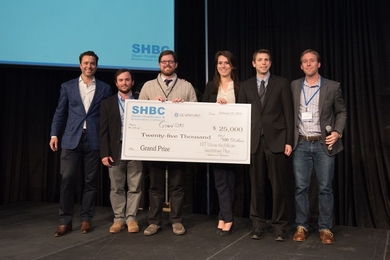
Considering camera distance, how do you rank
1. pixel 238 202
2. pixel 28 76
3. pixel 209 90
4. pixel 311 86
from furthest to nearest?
1. pixel 28 76
2. pixel 238 202
3. pixel 209 90
4. pixel 311 86

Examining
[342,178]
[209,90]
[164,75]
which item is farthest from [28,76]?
[342,178]

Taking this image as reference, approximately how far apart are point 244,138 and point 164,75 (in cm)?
80

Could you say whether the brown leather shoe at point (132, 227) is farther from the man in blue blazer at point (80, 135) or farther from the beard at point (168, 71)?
the beard at point (168, 71)

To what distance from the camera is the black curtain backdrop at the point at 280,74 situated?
11.9 feet

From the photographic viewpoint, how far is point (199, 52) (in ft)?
15.0

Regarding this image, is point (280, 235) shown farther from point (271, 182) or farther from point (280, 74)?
point (280, 74)

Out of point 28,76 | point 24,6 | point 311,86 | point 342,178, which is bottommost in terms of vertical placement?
point 342,178

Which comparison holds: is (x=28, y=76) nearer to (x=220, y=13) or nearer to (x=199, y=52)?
(x=199, y=52)

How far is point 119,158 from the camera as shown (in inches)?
115

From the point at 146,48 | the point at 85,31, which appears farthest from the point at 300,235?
the point at 85,31

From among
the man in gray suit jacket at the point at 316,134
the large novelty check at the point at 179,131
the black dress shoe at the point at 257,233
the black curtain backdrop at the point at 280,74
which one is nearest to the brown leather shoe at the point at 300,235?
the man in gray suit jacket at the point at 316,134

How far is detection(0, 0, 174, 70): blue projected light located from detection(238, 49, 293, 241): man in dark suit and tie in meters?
1.68

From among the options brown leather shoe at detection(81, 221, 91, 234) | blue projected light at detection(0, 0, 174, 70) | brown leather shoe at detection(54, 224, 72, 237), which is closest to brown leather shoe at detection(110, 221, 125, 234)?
brown leather shoe at detection(81, 221, 91, 234)

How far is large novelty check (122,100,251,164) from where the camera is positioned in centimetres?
277
